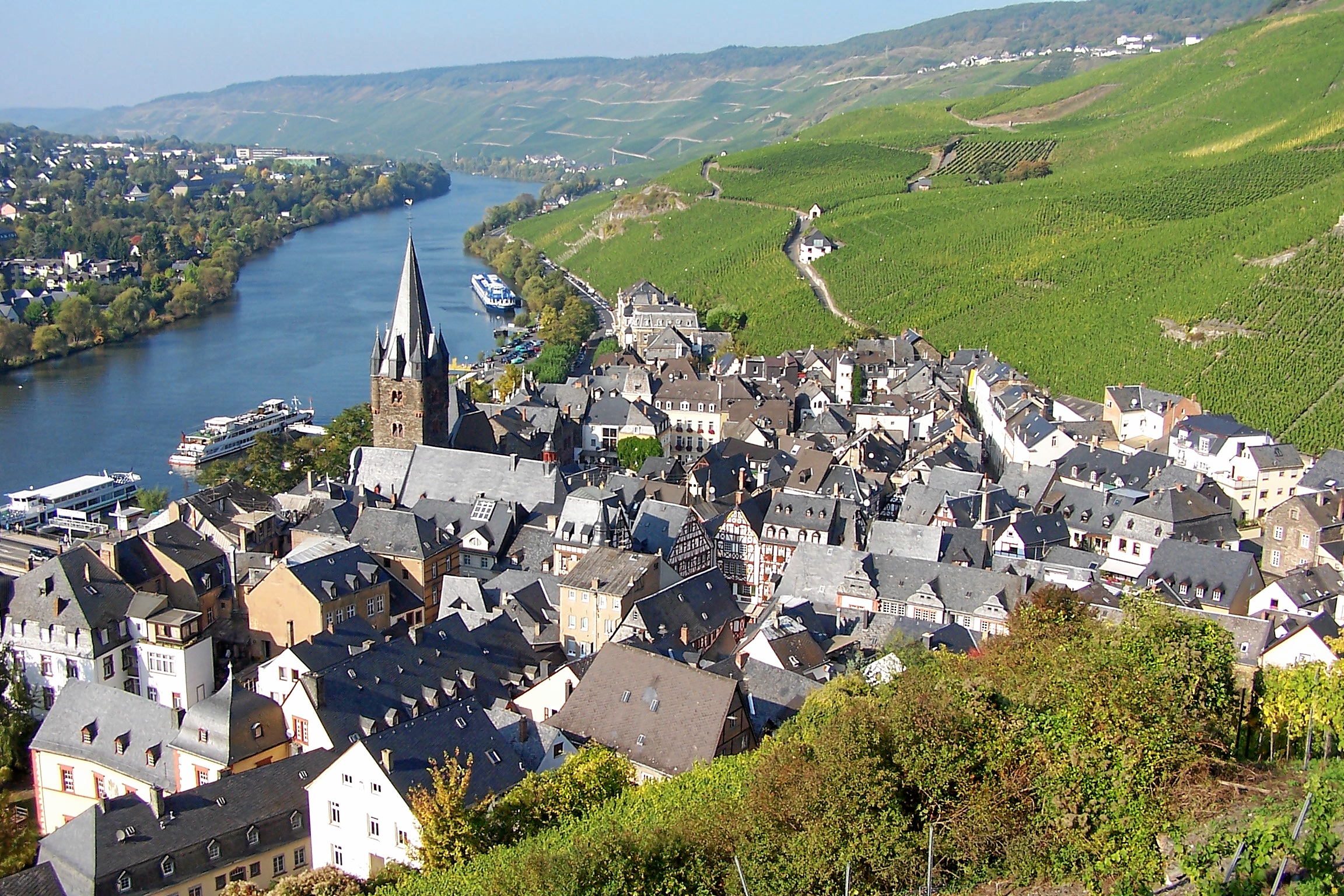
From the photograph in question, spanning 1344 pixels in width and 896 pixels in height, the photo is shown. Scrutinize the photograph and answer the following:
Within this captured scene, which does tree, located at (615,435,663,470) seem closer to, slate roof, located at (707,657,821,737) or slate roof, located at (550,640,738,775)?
slate roof, located at (707,657,821,737)

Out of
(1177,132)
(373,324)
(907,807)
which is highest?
(1177,132)

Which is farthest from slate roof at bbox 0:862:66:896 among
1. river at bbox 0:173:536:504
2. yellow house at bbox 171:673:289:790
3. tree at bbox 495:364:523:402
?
tree at bbox 495:364:523:402

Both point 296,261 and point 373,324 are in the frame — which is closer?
point 373,324

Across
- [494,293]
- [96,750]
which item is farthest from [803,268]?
[96,750]

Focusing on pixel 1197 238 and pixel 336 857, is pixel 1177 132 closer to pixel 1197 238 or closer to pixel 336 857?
pixel 1197 238

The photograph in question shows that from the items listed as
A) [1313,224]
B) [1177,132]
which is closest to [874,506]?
[1313,224]

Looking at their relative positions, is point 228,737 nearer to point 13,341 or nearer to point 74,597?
point 74,597

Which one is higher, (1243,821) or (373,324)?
(1243,821)
